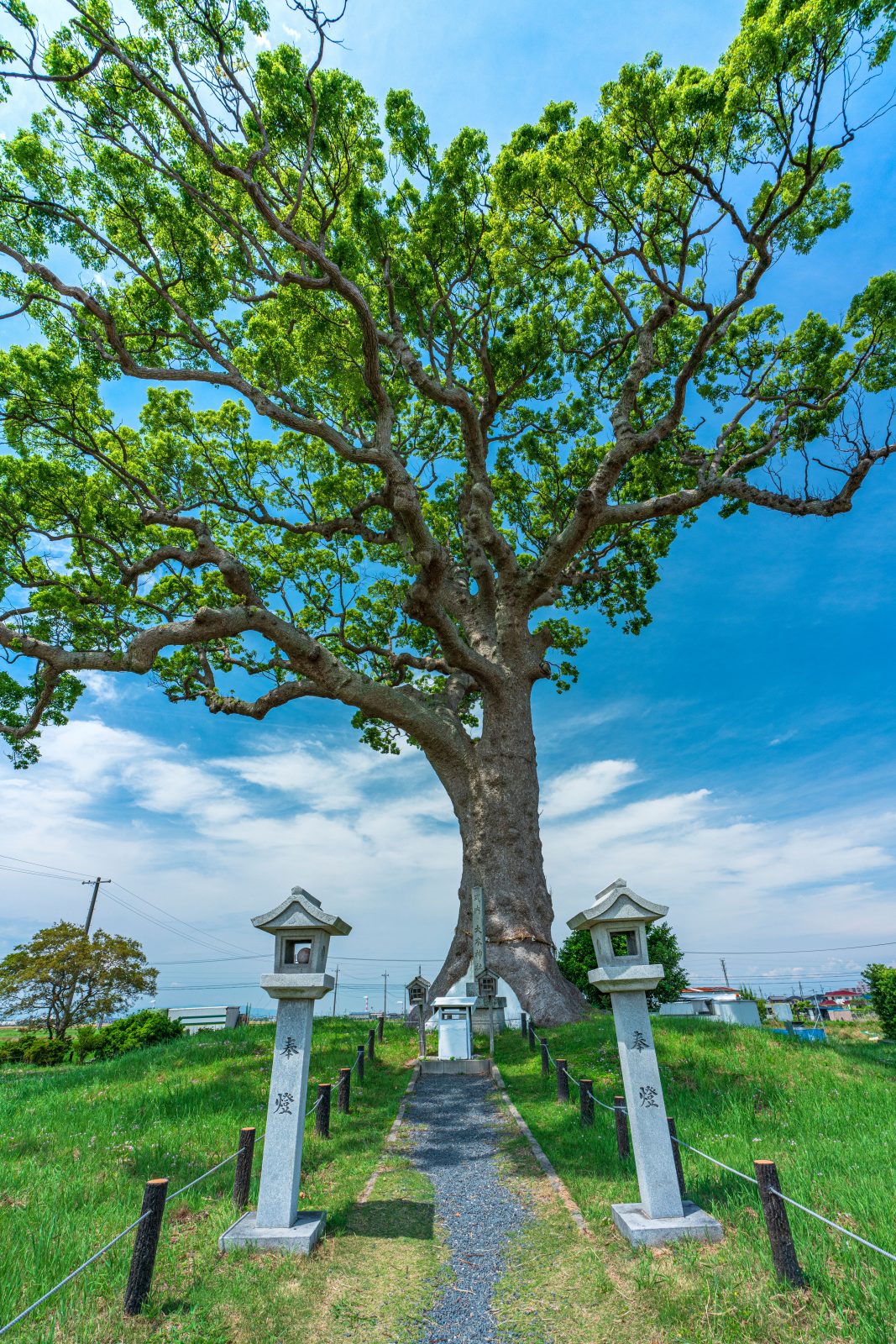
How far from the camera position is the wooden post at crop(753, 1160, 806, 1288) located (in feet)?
13.8

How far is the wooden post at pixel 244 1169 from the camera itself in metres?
6.02

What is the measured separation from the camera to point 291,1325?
4316 millimetres

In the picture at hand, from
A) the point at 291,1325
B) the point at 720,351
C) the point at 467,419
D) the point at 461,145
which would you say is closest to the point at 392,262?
the point at 461,145

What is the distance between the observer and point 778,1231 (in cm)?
430

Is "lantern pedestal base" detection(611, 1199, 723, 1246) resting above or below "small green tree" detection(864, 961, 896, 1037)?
below

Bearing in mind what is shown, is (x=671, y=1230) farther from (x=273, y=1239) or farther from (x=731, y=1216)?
(x=273, y=1239)

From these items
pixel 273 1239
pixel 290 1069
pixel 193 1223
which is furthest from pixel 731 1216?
pixel 193 1223

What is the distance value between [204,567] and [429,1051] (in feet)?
41.3

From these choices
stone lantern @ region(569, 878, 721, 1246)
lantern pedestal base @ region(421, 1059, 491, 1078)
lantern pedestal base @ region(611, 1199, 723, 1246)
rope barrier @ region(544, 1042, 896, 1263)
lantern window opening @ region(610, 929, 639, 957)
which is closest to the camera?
rope barrier @ region(544, 1042, 896, 1263)

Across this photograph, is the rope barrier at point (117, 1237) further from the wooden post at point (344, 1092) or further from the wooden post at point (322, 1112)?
the wooden post at point (344, 1092)

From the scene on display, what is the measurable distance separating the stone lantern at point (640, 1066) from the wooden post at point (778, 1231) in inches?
37.9

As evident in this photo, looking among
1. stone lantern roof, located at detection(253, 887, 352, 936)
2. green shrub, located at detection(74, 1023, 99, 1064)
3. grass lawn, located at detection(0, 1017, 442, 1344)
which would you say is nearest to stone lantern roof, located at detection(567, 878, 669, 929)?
stone lantern roof, located at detection(253, 887, 352, 936)

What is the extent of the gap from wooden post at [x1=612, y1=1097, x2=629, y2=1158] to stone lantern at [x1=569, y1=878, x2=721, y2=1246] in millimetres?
1313

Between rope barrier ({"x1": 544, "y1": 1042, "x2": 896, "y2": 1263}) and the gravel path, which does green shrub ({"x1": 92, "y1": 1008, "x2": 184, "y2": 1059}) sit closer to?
the gravel path
